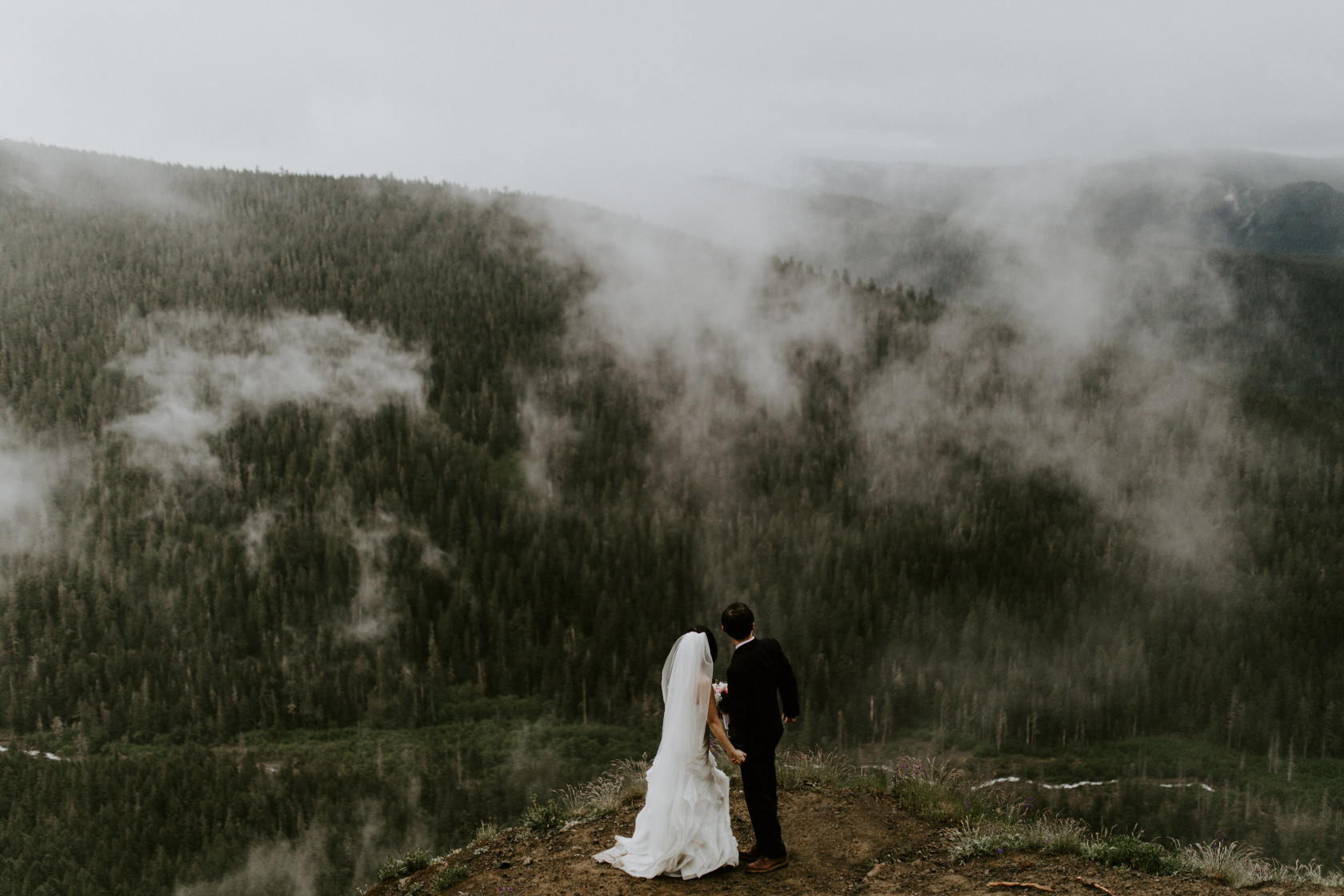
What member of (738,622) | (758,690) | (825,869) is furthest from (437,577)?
(738,622)

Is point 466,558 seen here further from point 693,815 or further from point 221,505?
point 693,815

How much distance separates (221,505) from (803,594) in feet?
384

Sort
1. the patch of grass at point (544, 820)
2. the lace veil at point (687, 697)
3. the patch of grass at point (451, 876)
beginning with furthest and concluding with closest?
the patch of grass at point (544, 820), the patch of grass at point (451, 876), the lace veil at point (687, 697)

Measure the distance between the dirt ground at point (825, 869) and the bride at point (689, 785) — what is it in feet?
0.97

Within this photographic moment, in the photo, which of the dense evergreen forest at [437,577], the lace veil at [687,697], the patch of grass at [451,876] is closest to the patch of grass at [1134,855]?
the lace veil at [687,697]

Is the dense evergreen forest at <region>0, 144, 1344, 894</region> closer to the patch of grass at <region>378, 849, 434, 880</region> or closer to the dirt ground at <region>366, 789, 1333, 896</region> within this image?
the patch of grass at <region>378, 849, 434, 880</region>

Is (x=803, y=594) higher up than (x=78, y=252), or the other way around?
(x=78, y=252)

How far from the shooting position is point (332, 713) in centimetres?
13700

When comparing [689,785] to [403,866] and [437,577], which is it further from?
[437,577]

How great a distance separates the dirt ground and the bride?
0.30 meters

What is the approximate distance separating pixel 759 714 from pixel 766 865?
2.61m

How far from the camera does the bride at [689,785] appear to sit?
495 inches

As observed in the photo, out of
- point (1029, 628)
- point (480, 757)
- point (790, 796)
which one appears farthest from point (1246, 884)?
point (1029, 628)

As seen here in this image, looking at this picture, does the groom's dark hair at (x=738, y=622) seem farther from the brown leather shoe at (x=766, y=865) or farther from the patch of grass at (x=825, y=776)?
the patch of grass at (x=825, y=776)
